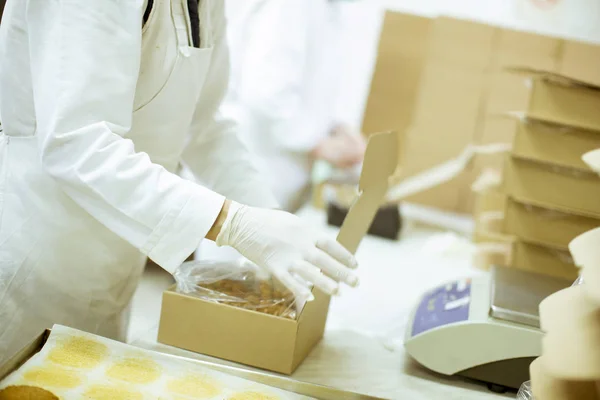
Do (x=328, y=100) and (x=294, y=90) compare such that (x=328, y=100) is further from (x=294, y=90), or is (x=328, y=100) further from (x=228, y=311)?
(x=228, y=311)

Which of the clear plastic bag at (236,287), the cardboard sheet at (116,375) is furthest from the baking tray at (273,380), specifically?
the clear plastic bag at (236,287)

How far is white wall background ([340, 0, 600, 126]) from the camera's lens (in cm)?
394

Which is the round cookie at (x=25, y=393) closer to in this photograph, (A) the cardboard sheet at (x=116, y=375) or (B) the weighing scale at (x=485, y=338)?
(A) the cardboard sheet at (x=116, y=375)

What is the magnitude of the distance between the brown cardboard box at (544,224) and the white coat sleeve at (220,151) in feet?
2.39

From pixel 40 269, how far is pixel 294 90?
168cm

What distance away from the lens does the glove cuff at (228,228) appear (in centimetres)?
104

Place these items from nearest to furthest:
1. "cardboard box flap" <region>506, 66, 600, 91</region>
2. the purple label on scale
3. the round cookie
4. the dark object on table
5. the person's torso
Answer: the round cookie
the person's torso
the purple label on scale
"cardboard box flap" <region>506, 66, 600, 91</region>
the dark object on table

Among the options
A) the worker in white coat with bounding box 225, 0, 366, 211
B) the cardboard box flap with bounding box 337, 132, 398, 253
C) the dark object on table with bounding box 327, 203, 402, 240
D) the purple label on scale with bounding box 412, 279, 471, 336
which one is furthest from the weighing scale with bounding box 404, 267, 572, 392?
the worker in white coat with bounding box 225, 0, 366, 211

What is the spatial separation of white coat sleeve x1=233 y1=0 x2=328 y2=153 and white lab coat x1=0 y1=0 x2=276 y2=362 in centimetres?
115

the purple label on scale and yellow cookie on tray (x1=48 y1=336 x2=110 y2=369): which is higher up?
the purple label on scale

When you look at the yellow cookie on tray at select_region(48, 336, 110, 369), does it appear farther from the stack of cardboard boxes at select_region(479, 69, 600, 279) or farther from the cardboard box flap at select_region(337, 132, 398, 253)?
the stack of cardboard boxes at select_region(479, 69, 600, 279)

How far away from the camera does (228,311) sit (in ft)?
3.80

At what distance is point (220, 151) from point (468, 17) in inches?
112

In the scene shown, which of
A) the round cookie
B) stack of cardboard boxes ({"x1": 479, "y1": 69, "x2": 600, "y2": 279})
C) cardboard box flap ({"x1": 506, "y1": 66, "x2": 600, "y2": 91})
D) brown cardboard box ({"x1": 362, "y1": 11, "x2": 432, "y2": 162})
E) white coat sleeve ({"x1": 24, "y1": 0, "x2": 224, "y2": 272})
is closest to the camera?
the round cookie
